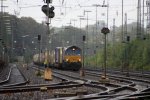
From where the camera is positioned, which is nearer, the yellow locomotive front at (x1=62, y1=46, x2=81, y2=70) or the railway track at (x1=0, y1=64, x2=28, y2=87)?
the railway track at (x1=0, y1=64, x2=28, y2=87)

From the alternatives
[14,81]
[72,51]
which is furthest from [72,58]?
[14,81]

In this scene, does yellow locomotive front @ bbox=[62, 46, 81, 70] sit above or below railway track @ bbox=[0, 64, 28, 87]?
above

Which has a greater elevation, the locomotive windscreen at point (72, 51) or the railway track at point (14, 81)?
the locomotive windscreen at point (72, 51)

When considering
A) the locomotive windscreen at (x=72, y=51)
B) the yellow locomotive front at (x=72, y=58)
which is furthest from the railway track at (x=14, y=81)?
the locomotive windscreen at (x=72, y=51)

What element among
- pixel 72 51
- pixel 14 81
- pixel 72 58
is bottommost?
pixel 14 81

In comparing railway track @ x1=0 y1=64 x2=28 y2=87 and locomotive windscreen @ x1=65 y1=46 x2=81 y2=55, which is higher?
locomotive windscreen @ x1=65 y1=46 x2=81 y2=55

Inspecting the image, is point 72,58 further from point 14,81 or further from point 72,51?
point 14,81

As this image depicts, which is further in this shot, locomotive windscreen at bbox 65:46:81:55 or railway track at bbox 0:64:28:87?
locomotive windscreen at bbox 65:46:81:55

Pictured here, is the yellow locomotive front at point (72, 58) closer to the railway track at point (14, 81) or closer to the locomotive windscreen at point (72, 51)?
the locomotive windscreen at point (72, 51)

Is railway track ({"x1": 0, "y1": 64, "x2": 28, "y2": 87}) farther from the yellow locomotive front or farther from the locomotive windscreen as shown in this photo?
the locomotive windscreen

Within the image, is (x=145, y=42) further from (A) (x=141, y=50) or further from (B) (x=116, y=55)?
(B) (x=116, y=55)

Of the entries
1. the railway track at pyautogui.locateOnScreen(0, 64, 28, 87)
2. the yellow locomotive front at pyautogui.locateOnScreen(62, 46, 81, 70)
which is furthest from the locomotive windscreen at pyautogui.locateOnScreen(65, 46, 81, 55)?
the railway track at pyautogui.locateOnScreen(0, 64, 28, 87)

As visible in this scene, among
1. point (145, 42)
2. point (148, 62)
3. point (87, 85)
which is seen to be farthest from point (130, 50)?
point (87, 85)

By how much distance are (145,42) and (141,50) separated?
222cm
